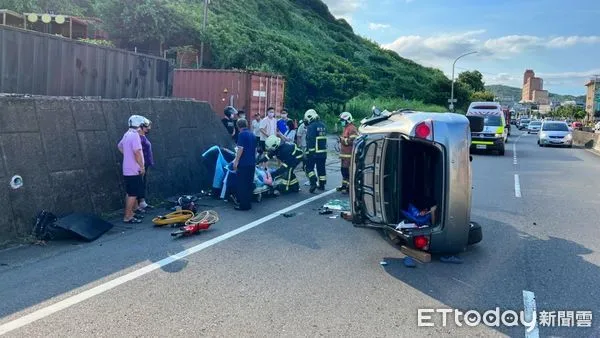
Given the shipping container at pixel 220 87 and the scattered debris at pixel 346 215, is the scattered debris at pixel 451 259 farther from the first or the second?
the shipping container at pixel 220 87

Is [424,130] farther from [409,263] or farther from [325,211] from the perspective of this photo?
[325,211]

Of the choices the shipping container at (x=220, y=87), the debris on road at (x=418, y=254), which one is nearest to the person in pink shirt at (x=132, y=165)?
the debris on road at (x=418, y=254)

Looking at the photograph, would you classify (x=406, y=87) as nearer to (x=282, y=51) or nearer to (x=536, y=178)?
(x=282, y=51)

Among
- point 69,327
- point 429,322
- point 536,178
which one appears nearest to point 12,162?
point 69,327

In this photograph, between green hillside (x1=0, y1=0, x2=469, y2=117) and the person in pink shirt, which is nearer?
the person in pink shirt

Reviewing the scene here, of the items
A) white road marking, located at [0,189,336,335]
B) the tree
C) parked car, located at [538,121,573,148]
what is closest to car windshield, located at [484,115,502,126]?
parked car, located at [538,121,573,148]

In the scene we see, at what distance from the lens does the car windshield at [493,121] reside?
81.4 feet

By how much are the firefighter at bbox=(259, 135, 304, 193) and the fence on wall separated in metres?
3.57

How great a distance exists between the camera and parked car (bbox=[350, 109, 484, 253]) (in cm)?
629

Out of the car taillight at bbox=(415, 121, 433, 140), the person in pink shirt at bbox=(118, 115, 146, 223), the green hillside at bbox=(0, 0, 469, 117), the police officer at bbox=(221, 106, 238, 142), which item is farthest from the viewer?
the green hillside at bbox=(0, 0, 469, 117)

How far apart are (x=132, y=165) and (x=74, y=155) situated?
2.93ft

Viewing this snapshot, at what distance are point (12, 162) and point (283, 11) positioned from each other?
2376 inches

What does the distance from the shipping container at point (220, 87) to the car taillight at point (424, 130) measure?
38.7 feet

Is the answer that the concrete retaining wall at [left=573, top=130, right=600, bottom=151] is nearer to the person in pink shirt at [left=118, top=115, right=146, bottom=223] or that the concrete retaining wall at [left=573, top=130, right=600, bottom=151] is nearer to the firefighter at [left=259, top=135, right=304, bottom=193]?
the firefighter at [left=259, top=135, right=304, bottom=193]
